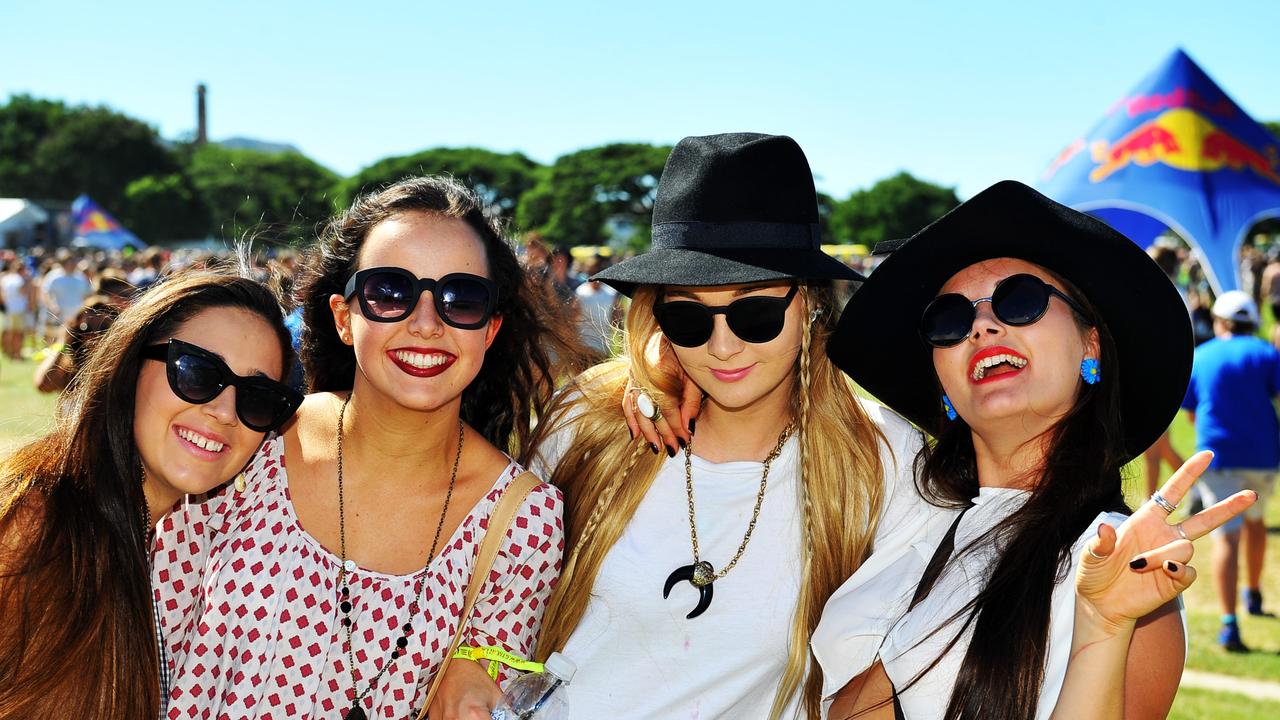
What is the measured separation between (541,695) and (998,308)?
157 centimetres

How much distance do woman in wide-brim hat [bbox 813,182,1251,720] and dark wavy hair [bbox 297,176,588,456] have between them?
1.10m

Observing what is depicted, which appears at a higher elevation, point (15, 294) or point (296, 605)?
point (296, 605)

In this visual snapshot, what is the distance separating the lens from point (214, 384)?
260 cm

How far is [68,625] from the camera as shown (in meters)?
2.31

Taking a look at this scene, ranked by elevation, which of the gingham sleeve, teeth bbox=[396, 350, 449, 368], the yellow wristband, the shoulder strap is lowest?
the yellow wristband

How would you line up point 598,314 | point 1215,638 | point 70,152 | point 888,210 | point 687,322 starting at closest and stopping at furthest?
point 687,322
point 1215,638
point 598,314
point 70,152
point 888,210

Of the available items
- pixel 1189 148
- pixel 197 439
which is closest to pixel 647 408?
pixel 197 439

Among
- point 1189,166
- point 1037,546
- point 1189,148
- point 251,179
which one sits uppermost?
point 1189,148

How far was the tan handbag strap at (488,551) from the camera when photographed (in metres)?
2.63

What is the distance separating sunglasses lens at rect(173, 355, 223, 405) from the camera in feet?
8.46

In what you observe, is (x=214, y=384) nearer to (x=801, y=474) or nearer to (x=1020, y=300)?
(x=801, y=474)

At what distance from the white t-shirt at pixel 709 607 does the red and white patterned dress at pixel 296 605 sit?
0.67 ft

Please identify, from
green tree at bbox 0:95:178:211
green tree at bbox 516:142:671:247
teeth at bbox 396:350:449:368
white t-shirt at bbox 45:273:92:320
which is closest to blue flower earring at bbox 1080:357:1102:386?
teeth at bbox 396:350:449:368

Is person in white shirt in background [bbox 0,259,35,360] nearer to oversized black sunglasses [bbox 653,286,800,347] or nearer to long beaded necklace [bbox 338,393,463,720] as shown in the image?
long beaded necklace [bbox 338,393,463,720]
